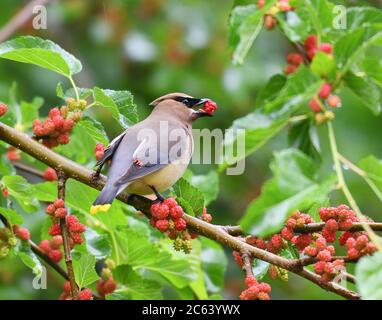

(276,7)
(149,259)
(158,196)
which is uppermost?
(276,7)

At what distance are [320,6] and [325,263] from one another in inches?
33.9

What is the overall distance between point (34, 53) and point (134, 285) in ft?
3.89

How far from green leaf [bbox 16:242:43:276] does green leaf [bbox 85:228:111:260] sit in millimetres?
312

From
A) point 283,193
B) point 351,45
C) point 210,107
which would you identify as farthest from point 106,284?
point 351,45

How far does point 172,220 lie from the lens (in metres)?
3.31

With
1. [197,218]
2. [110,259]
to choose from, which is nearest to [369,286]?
[197,218]

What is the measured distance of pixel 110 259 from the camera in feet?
13.6

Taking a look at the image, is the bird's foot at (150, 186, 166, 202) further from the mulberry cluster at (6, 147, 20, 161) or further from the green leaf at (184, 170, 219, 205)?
the mulberry cluster at (6, 147, 20, 161)

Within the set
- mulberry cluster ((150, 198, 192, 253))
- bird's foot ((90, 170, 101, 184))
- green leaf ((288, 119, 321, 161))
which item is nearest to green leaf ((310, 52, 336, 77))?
green leaf ((288, 119, 321, 161))

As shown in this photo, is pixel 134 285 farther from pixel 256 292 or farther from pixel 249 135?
pixel 249 135

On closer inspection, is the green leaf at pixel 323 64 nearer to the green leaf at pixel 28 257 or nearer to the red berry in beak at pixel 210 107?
the green leaf at pixel 28 257

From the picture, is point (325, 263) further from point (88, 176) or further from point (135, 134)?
point (135, 134)

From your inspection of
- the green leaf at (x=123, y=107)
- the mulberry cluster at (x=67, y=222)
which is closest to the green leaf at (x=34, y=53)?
the green leaf at (x=123, y=107)

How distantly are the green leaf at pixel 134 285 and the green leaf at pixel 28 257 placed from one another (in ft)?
1.44
